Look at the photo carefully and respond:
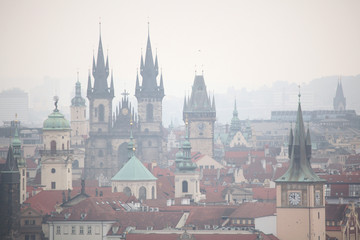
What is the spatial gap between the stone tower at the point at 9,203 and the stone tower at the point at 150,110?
249 ft

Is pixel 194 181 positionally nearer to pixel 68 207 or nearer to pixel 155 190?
pixel 155 190

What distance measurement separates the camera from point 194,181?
445 feet

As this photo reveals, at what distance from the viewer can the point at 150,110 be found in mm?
188875

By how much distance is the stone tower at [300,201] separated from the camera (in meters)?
93.0

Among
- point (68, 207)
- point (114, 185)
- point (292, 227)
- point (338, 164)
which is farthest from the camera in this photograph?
point (338, 164)

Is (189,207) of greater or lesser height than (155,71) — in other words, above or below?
below

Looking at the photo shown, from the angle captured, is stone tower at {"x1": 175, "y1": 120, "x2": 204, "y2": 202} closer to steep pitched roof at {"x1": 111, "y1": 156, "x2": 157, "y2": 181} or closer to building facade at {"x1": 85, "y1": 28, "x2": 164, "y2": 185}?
steep pitched roof at {"x1": 111, "y1": 156, "x2": 157, "y2": 181}

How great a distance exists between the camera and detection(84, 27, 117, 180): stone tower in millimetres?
184000

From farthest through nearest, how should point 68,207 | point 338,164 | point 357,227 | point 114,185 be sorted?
point 338,164 → point 114,185 → point 68,207 → point 357,227

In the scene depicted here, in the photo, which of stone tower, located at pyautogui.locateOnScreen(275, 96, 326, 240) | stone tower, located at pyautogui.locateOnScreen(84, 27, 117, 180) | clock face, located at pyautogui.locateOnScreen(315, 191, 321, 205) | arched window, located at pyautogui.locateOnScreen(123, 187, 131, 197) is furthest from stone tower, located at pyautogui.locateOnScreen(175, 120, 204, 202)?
stone tower, located at pyautogui.locateOnScreen(84, 27, 117, 180)

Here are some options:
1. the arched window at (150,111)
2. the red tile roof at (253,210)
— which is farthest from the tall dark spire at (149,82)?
the red tile roof at (253,210)

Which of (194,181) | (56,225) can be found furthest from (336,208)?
(194,181)

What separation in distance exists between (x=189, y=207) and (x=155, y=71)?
73.5m

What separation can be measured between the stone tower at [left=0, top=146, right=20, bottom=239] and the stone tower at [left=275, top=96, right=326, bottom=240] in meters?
20.7
